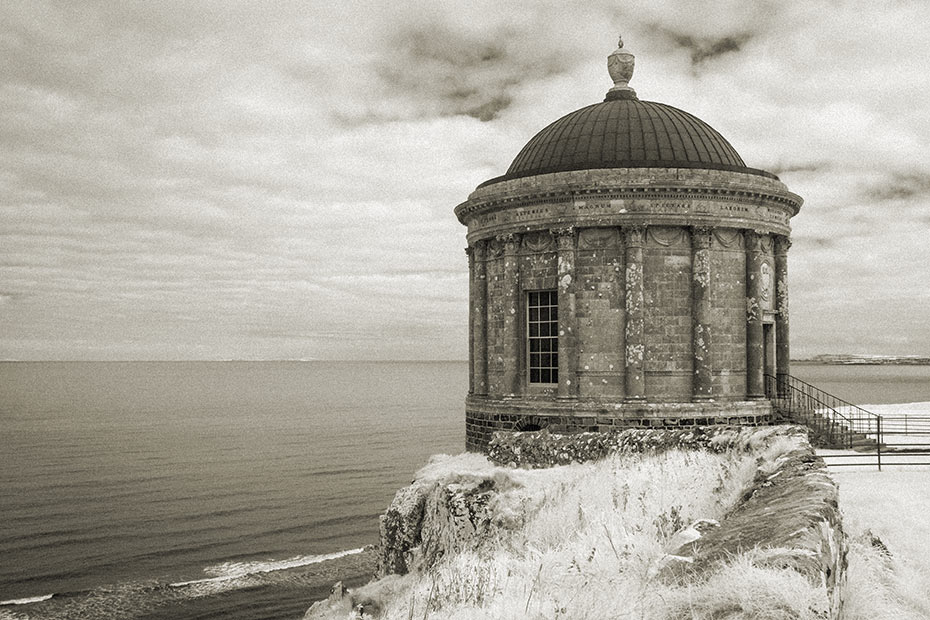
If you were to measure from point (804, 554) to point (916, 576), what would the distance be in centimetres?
331

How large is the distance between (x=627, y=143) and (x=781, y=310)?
700 cm

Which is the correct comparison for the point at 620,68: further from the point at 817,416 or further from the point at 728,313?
the point at 817,416

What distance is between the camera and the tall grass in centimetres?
532

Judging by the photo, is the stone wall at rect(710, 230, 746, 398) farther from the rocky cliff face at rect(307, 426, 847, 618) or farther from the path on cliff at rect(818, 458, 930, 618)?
the rocky cliff face at rect(307, 426, 847, 618)

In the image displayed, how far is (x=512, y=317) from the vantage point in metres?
23.0

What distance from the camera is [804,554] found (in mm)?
5516

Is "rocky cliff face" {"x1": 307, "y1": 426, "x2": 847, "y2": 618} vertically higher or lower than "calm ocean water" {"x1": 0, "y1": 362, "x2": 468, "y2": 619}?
higher

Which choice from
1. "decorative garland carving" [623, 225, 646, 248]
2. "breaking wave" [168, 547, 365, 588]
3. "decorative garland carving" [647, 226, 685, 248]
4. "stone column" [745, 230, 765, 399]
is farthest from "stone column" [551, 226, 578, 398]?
"breaking wave" [168, 547, 365, 588]

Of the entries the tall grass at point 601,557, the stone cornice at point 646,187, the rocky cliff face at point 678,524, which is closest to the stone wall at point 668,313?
the stone cornice at point 646,187

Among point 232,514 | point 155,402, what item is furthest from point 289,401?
point 232,514

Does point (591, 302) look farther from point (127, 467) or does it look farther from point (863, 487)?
point (127, 467)

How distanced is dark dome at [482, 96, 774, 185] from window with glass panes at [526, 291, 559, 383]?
3717 mm

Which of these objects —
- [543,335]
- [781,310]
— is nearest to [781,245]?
[781,310]

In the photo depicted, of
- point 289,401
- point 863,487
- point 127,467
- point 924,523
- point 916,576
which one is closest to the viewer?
point 916,576
